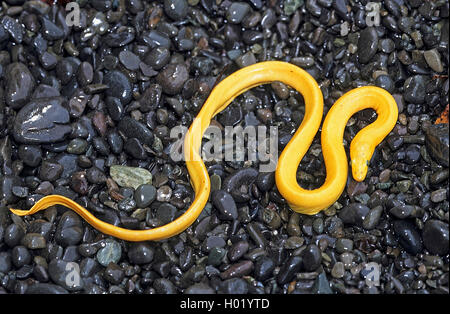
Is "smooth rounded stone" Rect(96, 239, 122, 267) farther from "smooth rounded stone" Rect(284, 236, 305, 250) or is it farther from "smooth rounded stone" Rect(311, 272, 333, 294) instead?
"smooth rounded stone" Rect(311, 272, 333, 294)

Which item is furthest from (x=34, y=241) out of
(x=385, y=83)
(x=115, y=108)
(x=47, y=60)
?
(x=385, y=83)

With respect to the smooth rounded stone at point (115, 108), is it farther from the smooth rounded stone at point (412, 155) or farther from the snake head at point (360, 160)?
the smooth rounded stone at point (412, 155)

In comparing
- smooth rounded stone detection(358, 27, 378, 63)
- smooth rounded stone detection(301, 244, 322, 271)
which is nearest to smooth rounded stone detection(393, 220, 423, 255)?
smooth rounded stone detection(301, 244, 322, 271)

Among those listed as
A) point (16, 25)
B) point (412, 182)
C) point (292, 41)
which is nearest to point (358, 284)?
point (412, 182)

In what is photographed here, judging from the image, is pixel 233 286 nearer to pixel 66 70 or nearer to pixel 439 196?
pixel 439 196

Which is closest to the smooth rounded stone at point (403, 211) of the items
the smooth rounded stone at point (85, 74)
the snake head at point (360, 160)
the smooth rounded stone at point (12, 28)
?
the snake head at point (360, 160)

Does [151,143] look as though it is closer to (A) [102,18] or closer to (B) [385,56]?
(A) [102,18]
